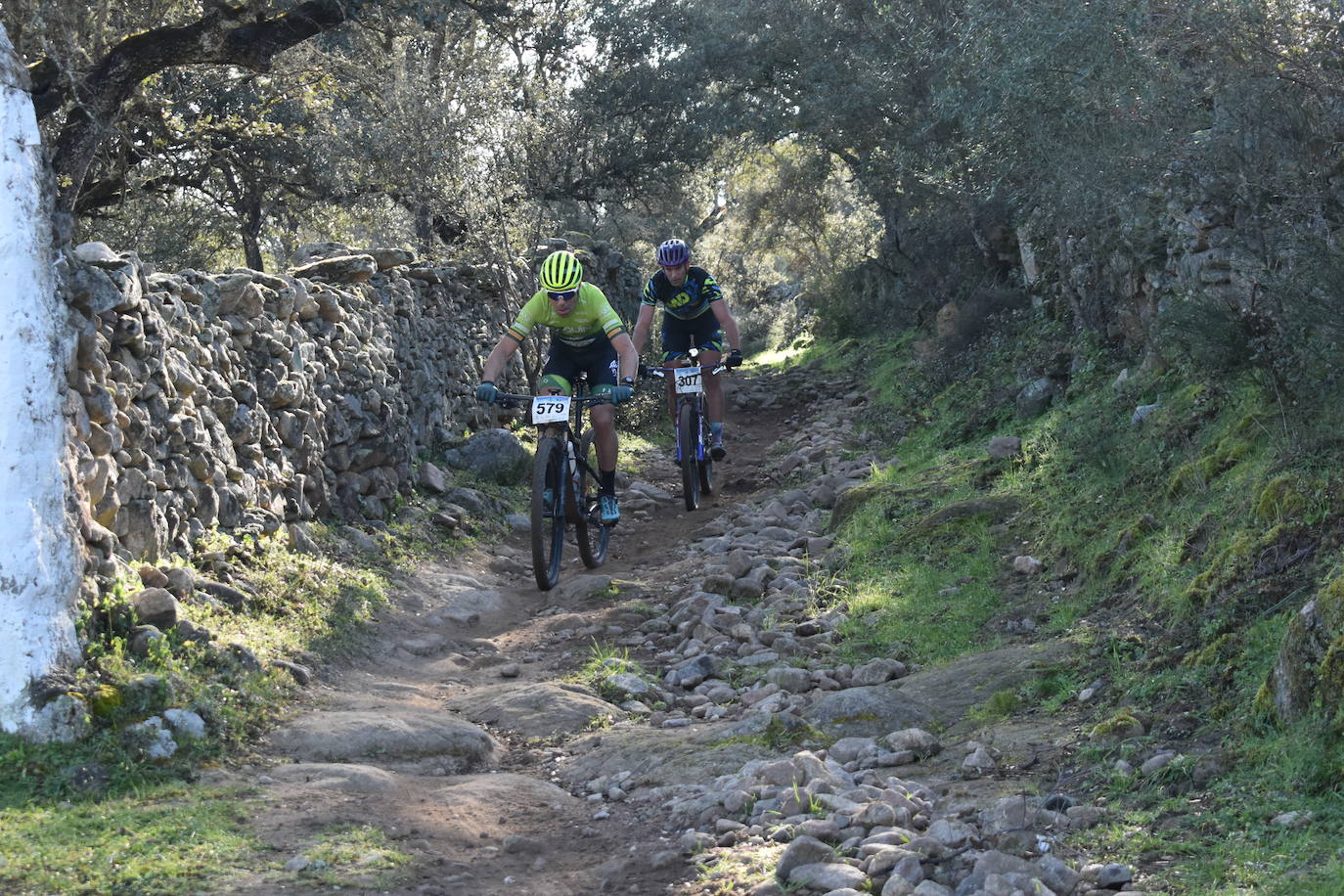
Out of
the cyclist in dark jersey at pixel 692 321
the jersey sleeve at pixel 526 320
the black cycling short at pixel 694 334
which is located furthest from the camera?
the black cycling short at pixel 694 334

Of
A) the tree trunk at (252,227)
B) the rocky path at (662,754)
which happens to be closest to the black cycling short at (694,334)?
the rocky path at (662,754)

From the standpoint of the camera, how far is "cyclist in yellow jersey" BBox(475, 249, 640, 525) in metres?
8.73

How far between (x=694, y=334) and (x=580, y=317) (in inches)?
101

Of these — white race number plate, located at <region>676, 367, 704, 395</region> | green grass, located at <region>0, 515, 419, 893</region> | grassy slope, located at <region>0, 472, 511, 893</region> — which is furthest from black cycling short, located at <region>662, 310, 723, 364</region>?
green grass, located at <region>0, 515, 419, 893</region>

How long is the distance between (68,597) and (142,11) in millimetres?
7066

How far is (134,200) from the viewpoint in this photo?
1513 cm

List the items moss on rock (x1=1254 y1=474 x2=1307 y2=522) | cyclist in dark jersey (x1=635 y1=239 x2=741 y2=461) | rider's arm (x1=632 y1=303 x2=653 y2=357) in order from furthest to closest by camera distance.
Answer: cyclist in dark jersey (x1=635 y1=239 x2=741 y2=461), rider's arm (x1=632 y1=303 x2=653 y2=357), moss on rock (x1=1254 y1=474 x2=1307 y2=522)

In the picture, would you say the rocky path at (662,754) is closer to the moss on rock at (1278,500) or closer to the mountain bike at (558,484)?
the mountain bike at (558,484)

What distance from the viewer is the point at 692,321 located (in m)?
11.5

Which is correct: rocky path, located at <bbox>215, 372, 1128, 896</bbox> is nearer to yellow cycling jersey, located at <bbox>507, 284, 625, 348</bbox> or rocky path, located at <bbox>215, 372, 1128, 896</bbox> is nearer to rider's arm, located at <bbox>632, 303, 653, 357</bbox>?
yellow cycling jersey, located at <bbox>507, 284, 625, 348</bbox>

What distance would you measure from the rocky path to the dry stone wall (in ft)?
3.94

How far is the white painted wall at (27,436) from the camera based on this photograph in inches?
201

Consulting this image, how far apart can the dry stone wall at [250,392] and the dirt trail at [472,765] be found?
1.15 m

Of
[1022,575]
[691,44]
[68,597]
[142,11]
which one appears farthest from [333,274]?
[691,44]
